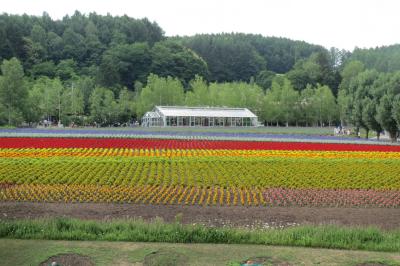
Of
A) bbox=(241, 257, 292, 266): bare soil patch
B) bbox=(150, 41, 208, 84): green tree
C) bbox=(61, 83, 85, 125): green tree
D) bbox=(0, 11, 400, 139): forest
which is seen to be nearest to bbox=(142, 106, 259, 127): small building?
bbox=(0, 11, 400, 139): forest

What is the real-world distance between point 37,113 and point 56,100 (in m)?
6.90

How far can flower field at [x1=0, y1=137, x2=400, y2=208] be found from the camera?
1557cm

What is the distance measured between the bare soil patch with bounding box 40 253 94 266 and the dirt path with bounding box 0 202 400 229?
3537 mm

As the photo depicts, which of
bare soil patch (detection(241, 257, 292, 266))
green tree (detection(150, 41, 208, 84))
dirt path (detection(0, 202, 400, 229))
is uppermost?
green tree (detection(150, 41, 208, 84))

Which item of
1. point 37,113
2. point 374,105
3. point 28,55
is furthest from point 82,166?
point 28,55

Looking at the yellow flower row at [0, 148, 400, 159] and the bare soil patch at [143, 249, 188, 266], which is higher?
the yellow flower row at [0, 148, 400, 159]

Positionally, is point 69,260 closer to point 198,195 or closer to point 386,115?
point 198,195

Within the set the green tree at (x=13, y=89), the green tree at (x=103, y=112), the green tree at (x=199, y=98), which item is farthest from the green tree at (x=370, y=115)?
the green tree at (x=103, y=112)

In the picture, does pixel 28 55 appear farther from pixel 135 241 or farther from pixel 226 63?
pixel 135 241

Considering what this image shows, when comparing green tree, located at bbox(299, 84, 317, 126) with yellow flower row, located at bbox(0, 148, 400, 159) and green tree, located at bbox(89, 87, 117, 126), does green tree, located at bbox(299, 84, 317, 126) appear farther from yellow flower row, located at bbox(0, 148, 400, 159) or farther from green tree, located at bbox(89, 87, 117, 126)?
yellow flower row, located at bbox(0, 148, 400, 159)

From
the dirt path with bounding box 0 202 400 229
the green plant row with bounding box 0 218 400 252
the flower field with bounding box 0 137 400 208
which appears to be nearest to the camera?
the green plant row with bounding box 0 218 400 252

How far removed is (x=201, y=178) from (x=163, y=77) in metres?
108

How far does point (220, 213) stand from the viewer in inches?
531

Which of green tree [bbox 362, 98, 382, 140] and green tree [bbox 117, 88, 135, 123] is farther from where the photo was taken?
green tree [bbox 117, 88, 135, 123]
